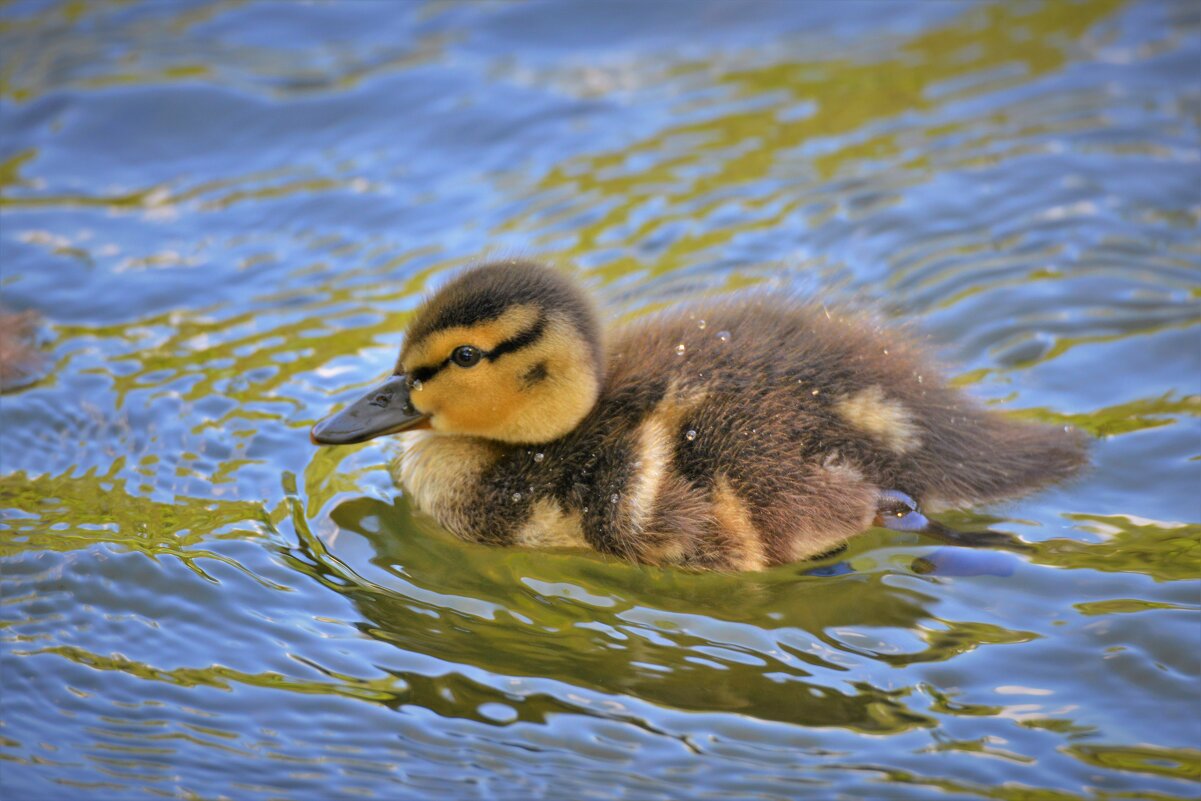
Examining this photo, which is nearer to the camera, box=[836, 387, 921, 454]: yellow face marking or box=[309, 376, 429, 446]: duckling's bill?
box=[836, 387, 921, 454]: yellow face marking

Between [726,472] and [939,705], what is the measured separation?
29.5 inches

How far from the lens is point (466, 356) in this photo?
11.6 ft

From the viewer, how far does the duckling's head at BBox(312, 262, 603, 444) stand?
11.5ft

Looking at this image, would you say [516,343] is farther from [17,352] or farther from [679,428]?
[17,352]

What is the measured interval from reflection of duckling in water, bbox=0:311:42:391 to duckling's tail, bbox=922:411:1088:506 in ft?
8.94

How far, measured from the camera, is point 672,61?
6680 mm

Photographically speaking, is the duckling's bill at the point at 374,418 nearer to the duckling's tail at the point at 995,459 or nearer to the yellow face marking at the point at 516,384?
the yellow face marking at the point at 516,384

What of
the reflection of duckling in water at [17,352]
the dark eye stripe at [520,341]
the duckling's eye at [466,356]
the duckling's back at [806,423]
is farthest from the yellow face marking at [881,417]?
the reflection of duckling in water at [17,352]

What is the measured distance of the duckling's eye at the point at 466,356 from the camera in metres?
3.52

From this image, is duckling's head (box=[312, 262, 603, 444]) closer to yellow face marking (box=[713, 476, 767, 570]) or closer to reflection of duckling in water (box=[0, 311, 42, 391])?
yellow face marking (box=[713, 476, 767, 570])

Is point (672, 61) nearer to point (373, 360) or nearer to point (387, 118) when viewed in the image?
point (387, 118)

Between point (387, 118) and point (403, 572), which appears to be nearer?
point (403, 572)

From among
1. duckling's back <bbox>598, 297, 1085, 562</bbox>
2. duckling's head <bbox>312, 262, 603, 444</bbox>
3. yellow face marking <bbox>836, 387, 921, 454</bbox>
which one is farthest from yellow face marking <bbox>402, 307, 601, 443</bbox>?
yellow face marking <bbox>836, 387, 921, 454</bbox>

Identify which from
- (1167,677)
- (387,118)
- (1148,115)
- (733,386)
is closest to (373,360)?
(733,386)
